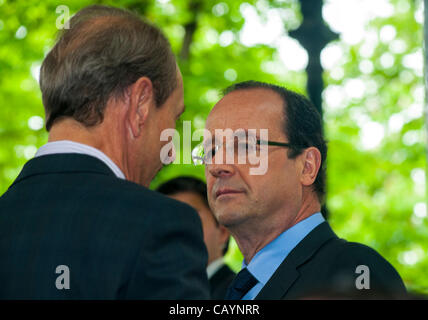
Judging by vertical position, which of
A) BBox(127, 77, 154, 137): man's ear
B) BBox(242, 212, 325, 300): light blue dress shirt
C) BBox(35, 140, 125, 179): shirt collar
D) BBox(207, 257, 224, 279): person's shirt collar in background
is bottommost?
BBox(242, 212, 325, 300): light blue dress shirt

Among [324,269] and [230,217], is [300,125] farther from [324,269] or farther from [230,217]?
[324,269]

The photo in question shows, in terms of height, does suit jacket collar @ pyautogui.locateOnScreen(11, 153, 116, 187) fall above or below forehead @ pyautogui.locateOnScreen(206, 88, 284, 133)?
below

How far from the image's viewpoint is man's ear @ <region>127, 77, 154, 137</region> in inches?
77.8

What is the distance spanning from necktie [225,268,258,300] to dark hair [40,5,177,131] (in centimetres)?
110

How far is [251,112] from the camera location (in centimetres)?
299

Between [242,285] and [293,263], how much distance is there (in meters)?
0.30

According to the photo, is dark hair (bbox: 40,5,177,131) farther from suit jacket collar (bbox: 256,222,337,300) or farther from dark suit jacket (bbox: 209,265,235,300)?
dark suit jacket (bbox: 209,265,235,300)

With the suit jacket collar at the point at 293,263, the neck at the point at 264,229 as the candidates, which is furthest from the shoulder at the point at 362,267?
the neck at the point at 264,229

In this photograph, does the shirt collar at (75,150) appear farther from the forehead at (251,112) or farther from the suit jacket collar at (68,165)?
the forehead at (251,112)

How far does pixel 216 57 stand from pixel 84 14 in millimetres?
7928

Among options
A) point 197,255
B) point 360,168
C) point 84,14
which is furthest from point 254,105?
point 360,168

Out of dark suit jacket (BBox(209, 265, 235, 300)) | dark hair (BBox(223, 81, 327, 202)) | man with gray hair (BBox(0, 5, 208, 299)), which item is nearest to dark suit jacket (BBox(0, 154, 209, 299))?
man with gray hair (BBox(0, 5, 208, 299))

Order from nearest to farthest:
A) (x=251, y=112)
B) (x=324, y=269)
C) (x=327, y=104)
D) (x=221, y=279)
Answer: (x=324, y=269) → (x=251, y=112) → (x=221, y=279) → (x=327, y=104)

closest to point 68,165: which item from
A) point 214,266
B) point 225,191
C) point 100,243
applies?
point 100,243
